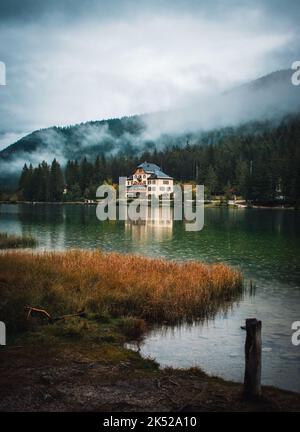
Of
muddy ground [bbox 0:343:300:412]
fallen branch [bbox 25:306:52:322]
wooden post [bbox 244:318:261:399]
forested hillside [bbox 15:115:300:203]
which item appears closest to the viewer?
muddy ground [bbox 0:343:300:412]

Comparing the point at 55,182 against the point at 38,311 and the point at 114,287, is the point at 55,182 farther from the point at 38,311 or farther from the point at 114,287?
the point at 38,311

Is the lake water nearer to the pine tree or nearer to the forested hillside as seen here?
the forested hillside

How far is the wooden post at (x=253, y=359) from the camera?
11.0 metres

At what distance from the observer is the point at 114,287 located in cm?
2242

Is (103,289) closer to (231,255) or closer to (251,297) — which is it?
(251,297)

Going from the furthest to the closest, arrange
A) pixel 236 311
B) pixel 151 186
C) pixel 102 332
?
1. pixel 151 186
2. pixel 236 311
3. pixel 102 332

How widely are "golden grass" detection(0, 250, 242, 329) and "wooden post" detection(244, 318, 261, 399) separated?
337 inches

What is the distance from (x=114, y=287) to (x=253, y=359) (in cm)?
1218

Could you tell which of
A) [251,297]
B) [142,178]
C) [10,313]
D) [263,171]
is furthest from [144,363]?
[142,178]

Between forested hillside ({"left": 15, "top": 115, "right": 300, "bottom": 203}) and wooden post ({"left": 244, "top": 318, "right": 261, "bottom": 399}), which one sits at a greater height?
forested hillside ({"left": 15, "top": 115, "right": 300, "bottom": 203})

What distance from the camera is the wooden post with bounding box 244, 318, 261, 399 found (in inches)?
431

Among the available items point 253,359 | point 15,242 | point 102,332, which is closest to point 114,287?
point 102,332

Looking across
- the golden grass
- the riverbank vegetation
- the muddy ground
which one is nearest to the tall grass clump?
the riverbank vegetation

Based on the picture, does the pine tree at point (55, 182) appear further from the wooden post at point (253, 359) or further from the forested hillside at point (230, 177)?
the wooden post at point (253, 359)
